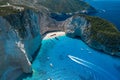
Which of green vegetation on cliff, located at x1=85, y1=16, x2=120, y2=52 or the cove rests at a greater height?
green vegetation on cliff, located at x1=85, y1=16, x2=120, y2=52

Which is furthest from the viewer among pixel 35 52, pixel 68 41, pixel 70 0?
pixel 70 0

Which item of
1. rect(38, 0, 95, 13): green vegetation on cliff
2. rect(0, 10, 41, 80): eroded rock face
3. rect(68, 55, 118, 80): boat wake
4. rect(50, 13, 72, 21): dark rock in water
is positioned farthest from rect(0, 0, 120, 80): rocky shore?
rect(38, 0, 95, 13): green vegetation on cliff

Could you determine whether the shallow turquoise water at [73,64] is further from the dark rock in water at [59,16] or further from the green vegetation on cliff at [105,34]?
the dark rock in water at [59,16]

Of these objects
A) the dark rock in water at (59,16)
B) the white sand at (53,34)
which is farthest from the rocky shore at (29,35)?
the dark rock in water at (59,16)

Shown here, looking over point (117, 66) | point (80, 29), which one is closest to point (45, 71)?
point (117, 66)

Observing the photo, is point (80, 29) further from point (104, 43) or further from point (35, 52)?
point (35, 52)

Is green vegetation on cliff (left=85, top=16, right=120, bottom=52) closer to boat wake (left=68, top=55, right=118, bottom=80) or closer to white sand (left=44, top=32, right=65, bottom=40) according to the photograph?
white sand (left=44, top=32, right=65, bottom=40)

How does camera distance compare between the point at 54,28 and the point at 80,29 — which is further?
the point at 54,28
